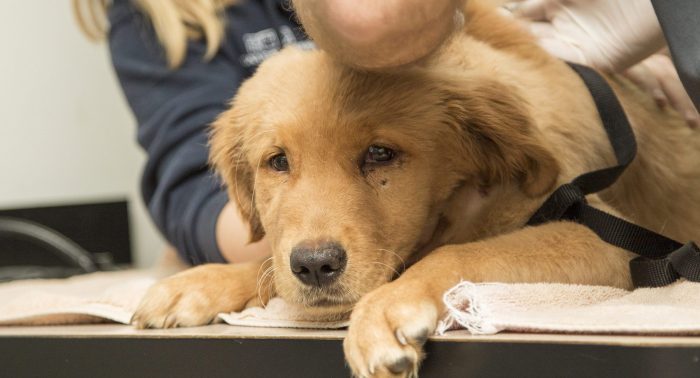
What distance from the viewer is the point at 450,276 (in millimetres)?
1315

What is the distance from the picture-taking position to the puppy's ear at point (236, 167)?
1798mm

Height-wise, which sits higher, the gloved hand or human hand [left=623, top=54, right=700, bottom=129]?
the gloved hand

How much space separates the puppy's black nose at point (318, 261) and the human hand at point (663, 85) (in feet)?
3.70

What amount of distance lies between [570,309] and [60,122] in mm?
4196

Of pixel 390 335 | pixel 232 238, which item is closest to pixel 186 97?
pixel 232 238

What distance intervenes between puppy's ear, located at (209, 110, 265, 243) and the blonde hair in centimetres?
94

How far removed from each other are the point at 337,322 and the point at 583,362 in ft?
1.62

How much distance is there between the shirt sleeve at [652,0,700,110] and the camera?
44.5 inches

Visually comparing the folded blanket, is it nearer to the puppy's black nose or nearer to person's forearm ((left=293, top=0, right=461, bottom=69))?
the puppy's black nose

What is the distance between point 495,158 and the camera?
5.27 ft

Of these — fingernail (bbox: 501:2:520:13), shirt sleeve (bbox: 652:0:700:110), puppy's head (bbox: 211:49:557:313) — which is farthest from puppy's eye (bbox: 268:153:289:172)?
fingernail (bbox: 501:2:520:13)

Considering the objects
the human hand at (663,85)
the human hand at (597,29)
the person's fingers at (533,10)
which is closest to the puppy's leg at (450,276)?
the human hand at (597,29)

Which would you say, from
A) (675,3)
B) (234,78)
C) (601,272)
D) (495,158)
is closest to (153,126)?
(234,78)

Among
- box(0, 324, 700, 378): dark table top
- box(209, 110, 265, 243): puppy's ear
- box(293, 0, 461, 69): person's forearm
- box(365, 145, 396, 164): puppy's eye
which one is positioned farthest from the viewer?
box(209, 110, 265, 243): puppy's ear
